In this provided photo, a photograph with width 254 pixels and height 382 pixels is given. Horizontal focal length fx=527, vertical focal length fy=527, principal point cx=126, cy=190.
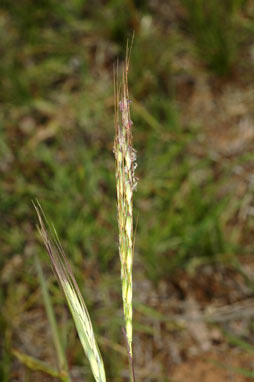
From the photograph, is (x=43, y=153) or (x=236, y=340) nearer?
(x=236, y=340)

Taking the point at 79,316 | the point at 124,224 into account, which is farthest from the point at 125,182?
the point at 79,316

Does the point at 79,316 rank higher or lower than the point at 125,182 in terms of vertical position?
lower

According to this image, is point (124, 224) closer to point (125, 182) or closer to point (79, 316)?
point (125, 182)

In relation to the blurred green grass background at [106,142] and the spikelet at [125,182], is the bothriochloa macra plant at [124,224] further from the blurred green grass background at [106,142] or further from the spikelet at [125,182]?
the blurred green grass background at [106,142]

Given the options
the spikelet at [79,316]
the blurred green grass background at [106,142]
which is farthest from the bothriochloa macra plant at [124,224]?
the blurred green grass background at [106,142]

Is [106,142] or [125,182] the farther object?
[106,142]

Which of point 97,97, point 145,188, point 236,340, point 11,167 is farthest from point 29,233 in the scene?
point 236,340

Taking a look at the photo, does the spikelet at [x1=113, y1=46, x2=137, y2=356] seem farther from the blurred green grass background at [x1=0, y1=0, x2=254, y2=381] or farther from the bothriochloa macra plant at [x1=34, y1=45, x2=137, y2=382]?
the blurred green grass background at [x1=0, y1=0, x2=254, y2=381]

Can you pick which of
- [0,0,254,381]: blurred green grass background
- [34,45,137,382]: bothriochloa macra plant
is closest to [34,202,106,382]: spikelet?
[34,45,137,382]: bothriochloa macra plant

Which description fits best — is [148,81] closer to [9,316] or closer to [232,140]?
[232,140]
